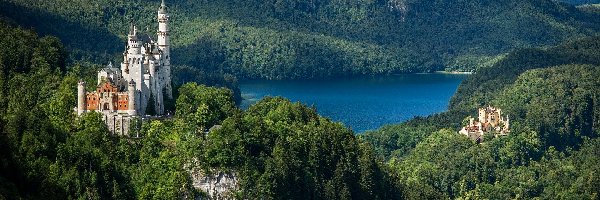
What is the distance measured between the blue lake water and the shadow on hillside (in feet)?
51.0

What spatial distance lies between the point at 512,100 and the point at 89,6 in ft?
224

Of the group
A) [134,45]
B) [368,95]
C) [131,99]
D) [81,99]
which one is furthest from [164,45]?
[368,95]

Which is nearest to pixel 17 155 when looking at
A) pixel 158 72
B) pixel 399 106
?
pixel 158 72

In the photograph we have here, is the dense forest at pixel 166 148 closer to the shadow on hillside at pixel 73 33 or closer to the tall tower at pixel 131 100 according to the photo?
the tall tower at pixel 131 100

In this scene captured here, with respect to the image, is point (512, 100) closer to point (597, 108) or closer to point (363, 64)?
point (597, 108)

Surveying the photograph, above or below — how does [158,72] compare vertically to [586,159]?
above

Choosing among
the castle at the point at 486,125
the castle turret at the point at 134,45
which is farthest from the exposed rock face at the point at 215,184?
the castle at the point at 486,125

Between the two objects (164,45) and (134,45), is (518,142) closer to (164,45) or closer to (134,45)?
(164,45)

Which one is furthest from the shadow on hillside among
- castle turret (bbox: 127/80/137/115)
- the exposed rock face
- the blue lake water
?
the exposed rock face

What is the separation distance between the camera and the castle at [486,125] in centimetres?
10100

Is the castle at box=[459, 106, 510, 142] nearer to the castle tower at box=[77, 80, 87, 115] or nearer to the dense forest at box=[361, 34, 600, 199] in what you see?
the dense forest at box=[361, 34, 600, 199]

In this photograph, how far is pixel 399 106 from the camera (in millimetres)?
137875

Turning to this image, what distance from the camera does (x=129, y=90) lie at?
69.6 metres

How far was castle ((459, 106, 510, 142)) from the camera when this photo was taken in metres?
101
